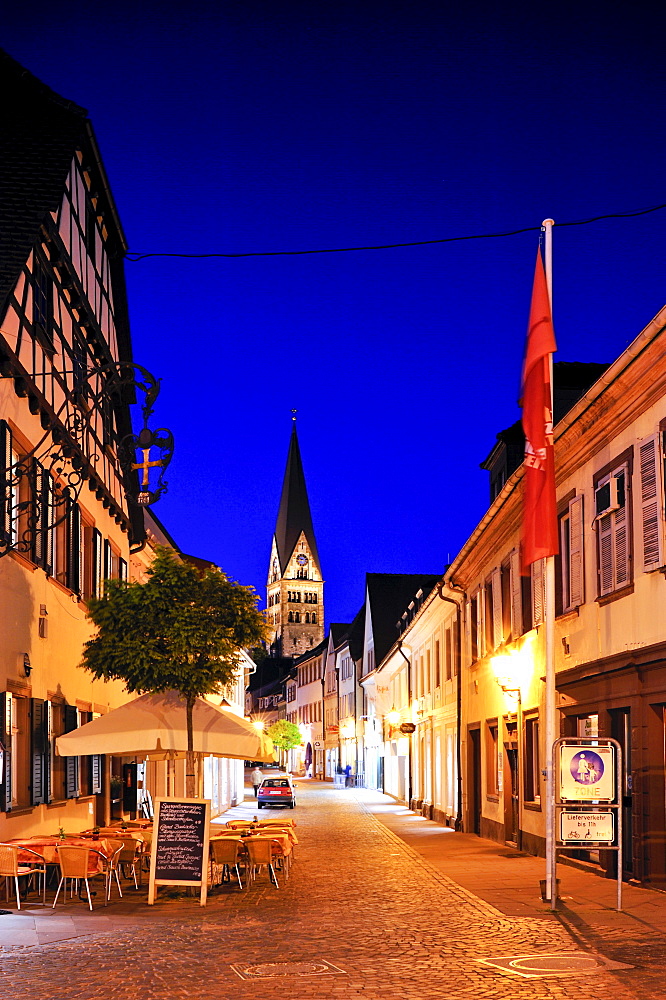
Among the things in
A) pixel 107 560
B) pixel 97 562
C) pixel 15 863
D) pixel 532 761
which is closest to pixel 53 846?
pixel 15 863

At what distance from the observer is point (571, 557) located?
64.2 ft

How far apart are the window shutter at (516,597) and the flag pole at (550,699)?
8.41 metres

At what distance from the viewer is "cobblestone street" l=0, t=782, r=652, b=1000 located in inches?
388

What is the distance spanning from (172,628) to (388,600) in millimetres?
56010

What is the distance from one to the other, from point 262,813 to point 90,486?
28.2 m

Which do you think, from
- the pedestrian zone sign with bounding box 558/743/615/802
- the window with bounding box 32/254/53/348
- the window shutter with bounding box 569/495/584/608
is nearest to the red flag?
the pedestrian zone sign with bounding box 558/743/615/802

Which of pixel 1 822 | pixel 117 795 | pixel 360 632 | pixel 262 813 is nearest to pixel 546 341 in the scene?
pixel 1 822

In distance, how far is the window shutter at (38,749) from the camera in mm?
17609

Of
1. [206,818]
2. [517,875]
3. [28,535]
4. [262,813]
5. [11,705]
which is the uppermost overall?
[28,535]

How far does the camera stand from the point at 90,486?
75.4 ft

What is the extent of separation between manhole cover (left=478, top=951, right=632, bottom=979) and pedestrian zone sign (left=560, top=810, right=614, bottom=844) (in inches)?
134

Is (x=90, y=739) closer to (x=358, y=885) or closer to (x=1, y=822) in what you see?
(x=1, y=822)

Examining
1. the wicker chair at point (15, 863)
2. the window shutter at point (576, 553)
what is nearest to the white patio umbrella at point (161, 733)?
the wicker chair at point (15, 863)

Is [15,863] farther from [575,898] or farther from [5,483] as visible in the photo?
[575,898]
